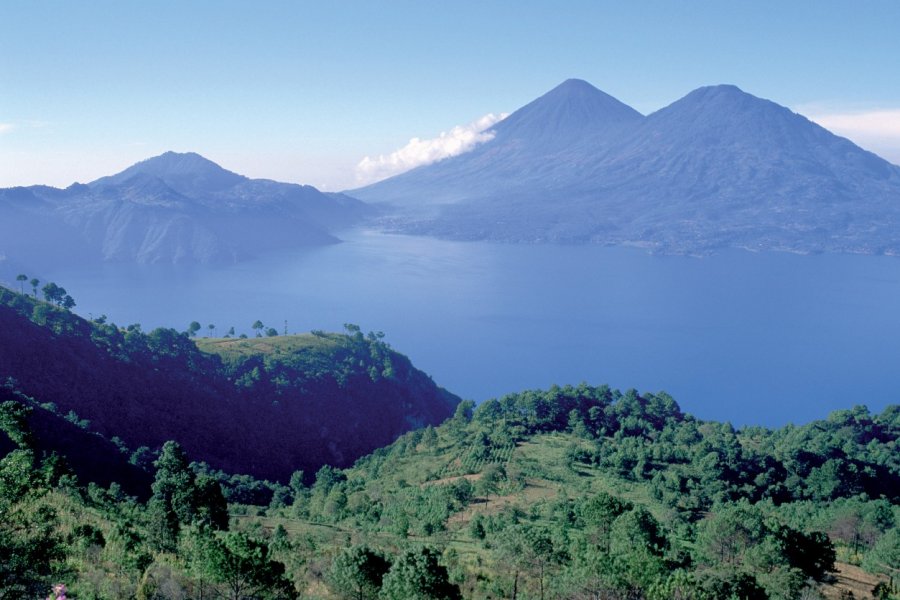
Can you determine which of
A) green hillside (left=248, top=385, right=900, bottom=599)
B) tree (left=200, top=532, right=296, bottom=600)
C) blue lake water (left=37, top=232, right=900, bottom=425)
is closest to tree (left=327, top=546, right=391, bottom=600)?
green hillside (left=248, top=385, right=900, bottom=599)

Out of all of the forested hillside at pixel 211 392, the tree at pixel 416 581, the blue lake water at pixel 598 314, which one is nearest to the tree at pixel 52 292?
the forested hillside at pixel 211 392

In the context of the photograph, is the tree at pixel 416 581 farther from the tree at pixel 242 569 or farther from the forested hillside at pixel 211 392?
the forested hillside at pixel 211 392

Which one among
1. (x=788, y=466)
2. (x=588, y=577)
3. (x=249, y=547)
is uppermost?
(x=249, y=547)

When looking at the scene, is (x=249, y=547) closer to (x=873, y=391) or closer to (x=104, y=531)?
(x=104, y=531)

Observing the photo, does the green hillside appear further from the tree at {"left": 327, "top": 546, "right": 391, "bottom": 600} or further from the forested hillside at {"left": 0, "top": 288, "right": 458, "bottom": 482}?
the forested hillside at {"left": 0, "top": 288, "right": 458, "bottom": 482}

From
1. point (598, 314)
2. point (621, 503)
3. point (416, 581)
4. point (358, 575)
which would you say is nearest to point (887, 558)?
point (621, 503)

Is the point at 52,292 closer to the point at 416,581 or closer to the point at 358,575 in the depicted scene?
the point at 358,575

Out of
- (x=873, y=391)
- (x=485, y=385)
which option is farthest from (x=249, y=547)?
(x=873, y=391)
